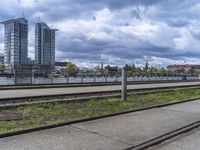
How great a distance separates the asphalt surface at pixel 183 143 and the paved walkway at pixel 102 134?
0.44m

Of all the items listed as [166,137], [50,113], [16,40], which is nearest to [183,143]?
[166,137]

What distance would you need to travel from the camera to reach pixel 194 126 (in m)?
8.59

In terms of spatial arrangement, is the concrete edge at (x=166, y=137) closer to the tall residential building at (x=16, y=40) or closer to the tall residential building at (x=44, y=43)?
the tall residential building at (x=16, y=40)

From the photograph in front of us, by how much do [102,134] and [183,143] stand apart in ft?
5.70

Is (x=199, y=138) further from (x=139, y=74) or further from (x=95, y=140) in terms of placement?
(x=139, y=74)

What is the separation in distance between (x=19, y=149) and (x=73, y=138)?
50.7 inches

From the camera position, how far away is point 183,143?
263 inches

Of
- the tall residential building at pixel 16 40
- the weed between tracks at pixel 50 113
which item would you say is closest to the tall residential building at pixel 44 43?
the tall residential building at pixel 16 40

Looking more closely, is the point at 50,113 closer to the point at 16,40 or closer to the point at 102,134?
the point at 102,134

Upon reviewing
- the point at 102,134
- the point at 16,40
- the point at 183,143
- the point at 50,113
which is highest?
the point at 16,40

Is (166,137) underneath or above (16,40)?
underneath

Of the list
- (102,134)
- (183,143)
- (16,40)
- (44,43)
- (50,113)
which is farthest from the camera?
(44,43)

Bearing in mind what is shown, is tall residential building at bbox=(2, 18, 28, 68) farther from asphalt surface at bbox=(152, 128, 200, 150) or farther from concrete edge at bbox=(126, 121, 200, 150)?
asphalt surface at bbox=(152, 128, 200, 150)

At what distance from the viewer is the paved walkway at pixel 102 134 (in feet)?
19.6
